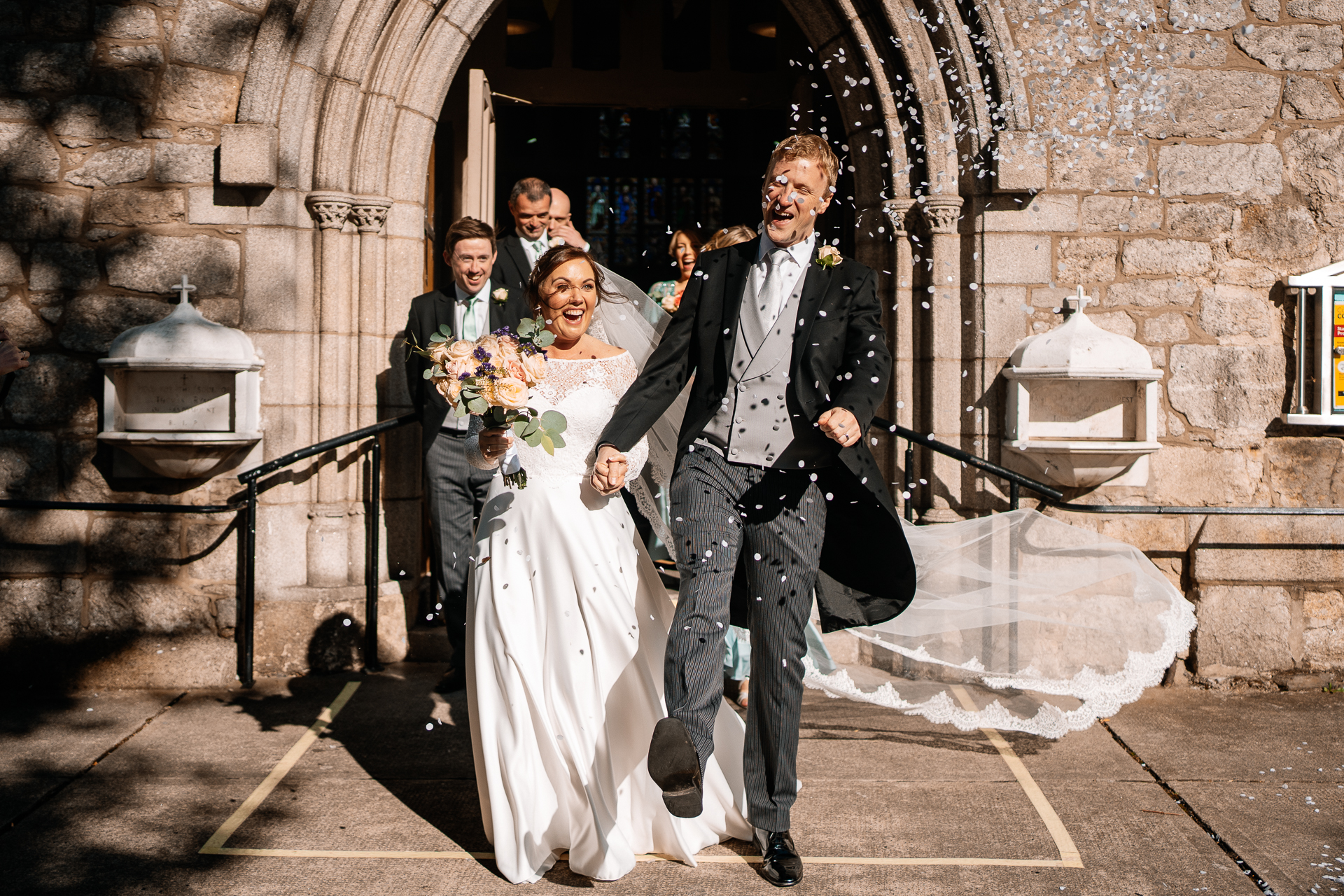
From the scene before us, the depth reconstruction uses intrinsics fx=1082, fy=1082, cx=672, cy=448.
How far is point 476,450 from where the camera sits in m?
3.16

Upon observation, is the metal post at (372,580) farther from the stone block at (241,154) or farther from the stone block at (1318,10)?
the stone block at (1318,10)

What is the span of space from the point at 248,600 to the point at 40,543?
1.06 m

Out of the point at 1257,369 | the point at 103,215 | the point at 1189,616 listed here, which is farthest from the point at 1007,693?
the point at 103,215

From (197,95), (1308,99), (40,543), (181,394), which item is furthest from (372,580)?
(1308,99)

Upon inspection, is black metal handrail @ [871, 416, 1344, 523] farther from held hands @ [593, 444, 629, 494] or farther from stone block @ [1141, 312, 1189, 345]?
held hands @ [593, 444, 629, 494]

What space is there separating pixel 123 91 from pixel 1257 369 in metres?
5.34

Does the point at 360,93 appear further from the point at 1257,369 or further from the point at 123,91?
the point at 1257,369

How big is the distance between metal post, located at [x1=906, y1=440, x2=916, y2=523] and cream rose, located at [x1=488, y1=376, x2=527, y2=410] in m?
2.56

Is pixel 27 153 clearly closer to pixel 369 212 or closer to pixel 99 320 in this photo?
pixel 99 320

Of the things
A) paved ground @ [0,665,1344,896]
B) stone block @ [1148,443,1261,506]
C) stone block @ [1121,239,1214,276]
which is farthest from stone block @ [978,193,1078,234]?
paved ground @ [0,665,1344,896]

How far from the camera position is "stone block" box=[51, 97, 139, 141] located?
4.86 m

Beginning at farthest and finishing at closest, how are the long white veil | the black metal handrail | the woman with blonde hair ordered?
the woman with blonde hair, the black metal handrail, the long white veil

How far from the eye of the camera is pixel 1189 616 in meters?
3.92

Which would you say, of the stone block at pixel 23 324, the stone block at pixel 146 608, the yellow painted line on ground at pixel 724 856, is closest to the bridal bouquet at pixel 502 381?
the yellow painted line on ground at pixel 724 856
